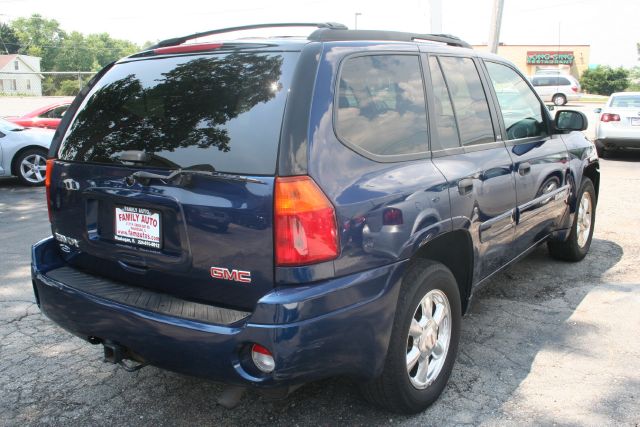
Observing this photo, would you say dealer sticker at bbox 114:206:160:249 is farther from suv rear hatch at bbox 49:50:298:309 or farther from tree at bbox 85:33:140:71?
tree at bbox 85:33:140:71

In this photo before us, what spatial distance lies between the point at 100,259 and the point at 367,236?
51.9 inches

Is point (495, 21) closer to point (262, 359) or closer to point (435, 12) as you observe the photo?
point (435, 12)

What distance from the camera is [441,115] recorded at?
3.15 metres

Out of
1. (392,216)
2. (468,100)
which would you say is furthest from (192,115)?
(468,100)

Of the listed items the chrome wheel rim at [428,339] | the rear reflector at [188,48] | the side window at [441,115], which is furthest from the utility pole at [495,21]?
the rear reflector at [188,48]

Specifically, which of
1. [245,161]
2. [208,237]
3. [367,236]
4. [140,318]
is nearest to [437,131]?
[367,236]

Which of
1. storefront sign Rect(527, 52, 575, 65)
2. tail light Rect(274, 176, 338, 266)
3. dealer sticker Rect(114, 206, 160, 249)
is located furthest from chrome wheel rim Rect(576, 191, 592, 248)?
storefront sign Rect(527, 52, 575, 65)

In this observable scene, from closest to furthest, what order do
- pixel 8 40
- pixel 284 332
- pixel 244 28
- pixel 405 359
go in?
pixel 284 332 < pixel 405 359 < pixel 244 28 < pixel 8 40

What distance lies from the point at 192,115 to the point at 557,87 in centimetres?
3439

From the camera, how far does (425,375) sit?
296cm

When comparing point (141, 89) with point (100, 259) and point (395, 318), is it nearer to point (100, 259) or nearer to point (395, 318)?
point (100, 259)

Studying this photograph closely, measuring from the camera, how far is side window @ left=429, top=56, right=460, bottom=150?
310 centimetres

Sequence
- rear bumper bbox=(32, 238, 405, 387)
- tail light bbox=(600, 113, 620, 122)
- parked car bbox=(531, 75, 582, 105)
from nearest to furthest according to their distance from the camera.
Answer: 1. rear bumper bbox=(32, 238, 405, 387)
2. tail light bbox=(600, 113, 620, 122)
3. parked car bbox=(531, 75, 582, 105)

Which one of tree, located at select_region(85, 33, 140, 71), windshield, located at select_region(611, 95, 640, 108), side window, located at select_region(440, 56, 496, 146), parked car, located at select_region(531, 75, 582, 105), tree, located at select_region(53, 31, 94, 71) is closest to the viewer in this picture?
side window, located at select_region(440, 56, 496, 146)
